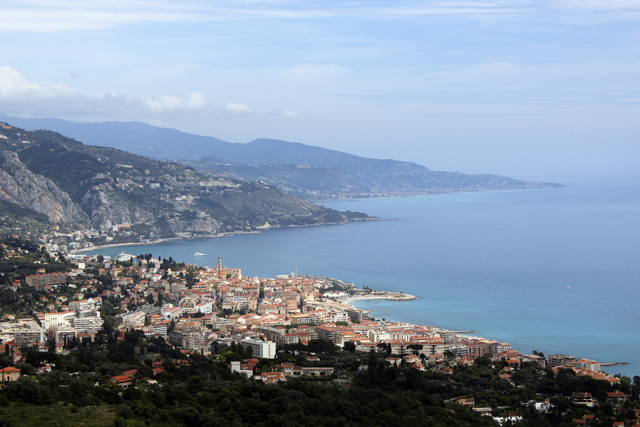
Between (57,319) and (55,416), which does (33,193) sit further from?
(55,416)

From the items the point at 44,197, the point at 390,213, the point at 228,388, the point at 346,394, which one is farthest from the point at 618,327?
the point at 390,213

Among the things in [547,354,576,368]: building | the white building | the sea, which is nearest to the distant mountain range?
the sea

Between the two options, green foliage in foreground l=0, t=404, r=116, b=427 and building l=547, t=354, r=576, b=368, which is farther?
building l=547, t=354, r=576, b=368

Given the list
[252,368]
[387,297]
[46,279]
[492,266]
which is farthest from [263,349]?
[492,266]

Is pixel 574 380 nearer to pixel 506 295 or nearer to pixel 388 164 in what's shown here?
pixel 506 295

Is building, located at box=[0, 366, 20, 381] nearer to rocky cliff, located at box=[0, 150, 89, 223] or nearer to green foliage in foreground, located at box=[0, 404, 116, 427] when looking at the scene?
green foliage in foreground, located at box=[0, 404, 116, 427]

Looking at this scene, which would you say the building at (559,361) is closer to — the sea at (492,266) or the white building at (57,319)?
the sea at (492,266)
